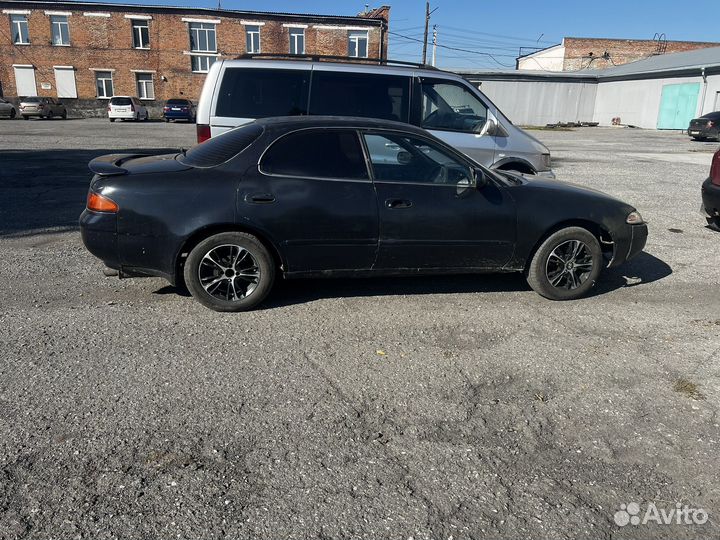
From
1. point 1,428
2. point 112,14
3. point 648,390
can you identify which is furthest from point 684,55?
point 1,428

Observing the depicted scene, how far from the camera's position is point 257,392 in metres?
3.57

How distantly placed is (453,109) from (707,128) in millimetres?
24305

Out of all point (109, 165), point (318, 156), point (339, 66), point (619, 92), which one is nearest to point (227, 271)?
point (318, 156)

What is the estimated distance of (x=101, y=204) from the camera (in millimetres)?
4566

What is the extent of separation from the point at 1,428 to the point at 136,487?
99 cm

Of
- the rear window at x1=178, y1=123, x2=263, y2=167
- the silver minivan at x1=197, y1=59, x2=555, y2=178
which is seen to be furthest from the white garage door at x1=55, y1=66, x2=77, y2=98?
the rear window at x1=178, y1=123, x2=263, y2=167

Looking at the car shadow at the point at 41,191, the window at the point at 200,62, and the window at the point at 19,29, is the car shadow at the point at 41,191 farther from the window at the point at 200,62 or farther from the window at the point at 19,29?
the window at the point at 19,29

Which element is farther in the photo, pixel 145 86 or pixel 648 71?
pixel 145 86

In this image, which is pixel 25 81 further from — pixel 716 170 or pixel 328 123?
pixel 716 170

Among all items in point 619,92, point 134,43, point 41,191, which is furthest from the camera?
point 134,43

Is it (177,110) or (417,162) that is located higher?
(417,162)

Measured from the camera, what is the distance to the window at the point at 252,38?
45406 mm

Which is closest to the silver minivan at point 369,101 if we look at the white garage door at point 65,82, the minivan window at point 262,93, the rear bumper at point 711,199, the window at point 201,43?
the minivan window at point 262,93

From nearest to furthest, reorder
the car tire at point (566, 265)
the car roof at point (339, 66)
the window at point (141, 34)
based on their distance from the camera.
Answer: the car tire at point (566, 265), the car roof at point (339, 66), the window at point (141, 34)
